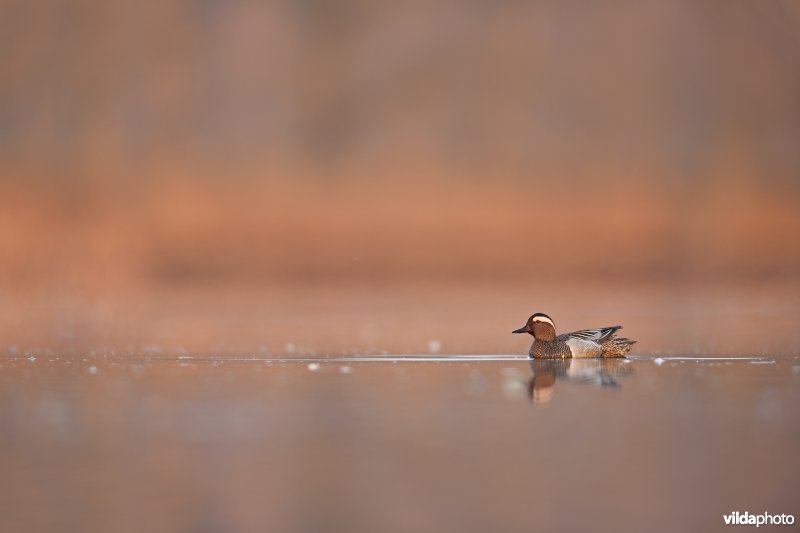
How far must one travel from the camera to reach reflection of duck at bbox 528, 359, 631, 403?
1234 centimetres

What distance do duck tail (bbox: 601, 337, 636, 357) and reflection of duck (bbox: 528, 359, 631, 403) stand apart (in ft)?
0.35

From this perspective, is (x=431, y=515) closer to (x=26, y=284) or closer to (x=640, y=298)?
(x=640, y=298)

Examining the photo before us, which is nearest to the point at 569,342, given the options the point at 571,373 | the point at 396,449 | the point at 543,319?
the point at 543,319

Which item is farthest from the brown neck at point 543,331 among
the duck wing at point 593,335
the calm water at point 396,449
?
the calm water at point 396,449

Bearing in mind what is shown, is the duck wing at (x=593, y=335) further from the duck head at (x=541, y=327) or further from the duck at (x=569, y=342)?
the duck head at (x=541, y=327)

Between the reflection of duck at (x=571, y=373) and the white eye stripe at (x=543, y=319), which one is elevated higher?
the white eye stripe at (x=543, y=319)

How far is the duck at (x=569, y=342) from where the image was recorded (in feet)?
50.4

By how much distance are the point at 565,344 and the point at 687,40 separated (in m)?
47.7

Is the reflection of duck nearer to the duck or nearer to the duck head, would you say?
the duck

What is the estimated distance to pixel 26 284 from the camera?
44562mm

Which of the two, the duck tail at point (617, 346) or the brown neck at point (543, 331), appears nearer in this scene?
the brown neck at point (543, 331)

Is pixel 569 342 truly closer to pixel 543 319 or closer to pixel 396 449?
pixel 543 319

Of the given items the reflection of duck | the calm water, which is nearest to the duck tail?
the reflection of duck

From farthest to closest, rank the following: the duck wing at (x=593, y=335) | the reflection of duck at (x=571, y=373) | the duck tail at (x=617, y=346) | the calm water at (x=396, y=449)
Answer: the duck tail at (x=617, y=346)
the duck wing at (x=593, y=335)
the reflection of duck at (x=571, y=373)
the calm water at (x=396, y=449)
